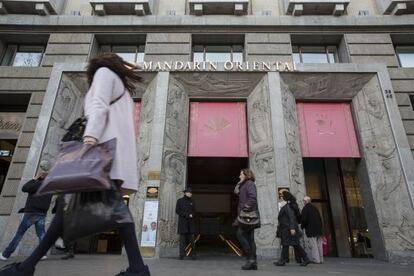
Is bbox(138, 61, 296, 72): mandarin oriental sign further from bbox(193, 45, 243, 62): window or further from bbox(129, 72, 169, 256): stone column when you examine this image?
bbox(193, 45, 243, 62): window

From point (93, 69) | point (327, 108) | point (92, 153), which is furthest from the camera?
point (327, 108)

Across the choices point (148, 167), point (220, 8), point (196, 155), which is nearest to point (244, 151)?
point (196, 155)

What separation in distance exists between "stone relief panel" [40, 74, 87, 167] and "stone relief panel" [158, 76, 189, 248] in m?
4.02

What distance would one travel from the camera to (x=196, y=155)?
11500 millimetres

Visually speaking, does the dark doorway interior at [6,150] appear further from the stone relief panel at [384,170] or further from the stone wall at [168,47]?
the stone relief panel at [384,170]

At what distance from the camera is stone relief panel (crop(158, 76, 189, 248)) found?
9703 mm

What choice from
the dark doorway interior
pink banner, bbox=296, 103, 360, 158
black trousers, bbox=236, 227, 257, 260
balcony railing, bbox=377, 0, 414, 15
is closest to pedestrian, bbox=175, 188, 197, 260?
black trousers, bbox=236, 227, 257, 260

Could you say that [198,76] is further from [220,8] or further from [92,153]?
[92,153]

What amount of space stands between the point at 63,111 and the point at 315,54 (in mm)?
11389

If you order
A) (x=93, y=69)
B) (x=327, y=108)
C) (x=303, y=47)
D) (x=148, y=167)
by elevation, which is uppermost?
(x=303, y=47)

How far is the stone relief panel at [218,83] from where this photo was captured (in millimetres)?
11961

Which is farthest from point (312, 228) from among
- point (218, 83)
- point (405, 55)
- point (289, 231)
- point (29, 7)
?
point (29, 7)

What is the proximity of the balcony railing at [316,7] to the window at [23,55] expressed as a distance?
11.6m

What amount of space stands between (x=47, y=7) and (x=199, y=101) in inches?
318
